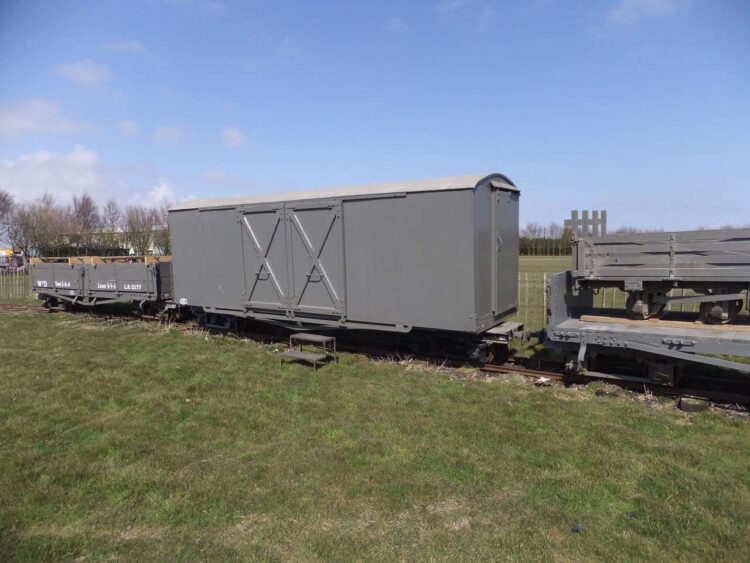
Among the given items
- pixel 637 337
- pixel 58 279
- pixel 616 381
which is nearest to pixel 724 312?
pixel 637 337

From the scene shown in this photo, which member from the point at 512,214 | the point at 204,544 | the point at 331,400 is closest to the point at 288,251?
the point at 331,400

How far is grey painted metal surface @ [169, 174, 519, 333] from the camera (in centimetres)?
754

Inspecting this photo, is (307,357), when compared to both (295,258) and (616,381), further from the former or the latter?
(616,381)

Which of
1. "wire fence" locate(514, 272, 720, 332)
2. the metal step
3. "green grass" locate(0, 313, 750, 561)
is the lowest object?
"green grass" locate(0, 313, 750, 561)

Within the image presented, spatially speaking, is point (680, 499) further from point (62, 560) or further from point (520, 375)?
point (62, 560)

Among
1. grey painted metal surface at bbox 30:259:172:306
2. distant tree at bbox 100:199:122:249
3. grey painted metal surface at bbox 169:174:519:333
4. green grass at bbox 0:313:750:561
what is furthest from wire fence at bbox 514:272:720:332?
distant tree at bbox 100:199:122:249

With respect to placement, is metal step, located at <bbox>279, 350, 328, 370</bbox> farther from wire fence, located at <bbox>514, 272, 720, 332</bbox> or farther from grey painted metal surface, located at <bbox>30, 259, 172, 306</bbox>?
grey painted metal surface, located at <bbox>30, 259, 172, 306</bbox>

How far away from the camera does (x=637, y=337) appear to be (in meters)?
6.50

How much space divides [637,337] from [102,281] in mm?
14048

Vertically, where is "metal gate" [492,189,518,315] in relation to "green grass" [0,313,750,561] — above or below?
above

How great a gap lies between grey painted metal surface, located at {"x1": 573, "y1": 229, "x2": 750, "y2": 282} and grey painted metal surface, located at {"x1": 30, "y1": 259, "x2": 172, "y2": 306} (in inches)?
410

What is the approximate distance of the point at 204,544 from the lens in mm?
3732

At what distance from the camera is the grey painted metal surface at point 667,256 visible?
6.26 metres

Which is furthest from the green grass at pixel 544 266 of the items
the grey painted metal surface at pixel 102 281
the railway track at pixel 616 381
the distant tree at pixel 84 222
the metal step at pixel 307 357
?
the distant tree at pixel 84 222
